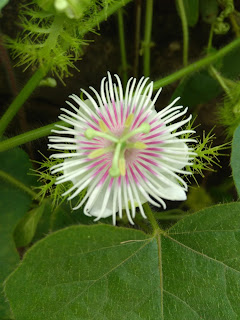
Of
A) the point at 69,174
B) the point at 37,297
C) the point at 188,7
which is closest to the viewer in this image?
the point at 69,174

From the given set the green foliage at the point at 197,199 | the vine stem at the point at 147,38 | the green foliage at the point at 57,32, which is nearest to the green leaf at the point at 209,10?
the vine stem at the point at 147,38

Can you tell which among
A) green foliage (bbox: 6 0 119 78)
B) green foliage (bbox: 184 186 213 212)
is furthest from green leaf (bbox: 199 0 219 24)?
green foliage (bbox: 184 186 213 212)

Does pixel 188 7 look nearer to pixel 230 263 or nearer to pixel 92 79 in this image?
pixel 92 79

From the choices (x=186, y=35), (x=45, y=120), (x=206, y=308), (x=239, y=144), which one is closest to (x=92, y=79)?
(x=45, y=120)

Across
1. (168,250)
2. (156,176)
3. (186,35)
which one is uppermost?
(186,35)

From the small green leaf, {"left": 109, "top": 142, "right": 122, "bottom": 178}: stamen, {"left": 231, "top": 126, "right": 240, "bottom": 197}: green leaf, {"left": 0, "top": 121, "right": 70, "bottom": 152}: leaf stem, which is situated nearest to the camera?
{"left": 109, "top": 142, "right": 122, "bottom": 178}: stamen

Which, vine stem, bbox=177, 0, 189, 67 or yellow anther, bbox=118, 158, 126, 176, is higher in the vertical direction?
vine stem, bbox=177, 0, 189, 67

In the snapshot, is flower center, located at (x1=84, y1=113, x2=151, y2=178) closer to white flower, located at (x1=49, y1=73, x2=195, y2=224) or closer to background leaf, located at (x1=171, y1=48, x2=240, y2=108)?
white flower, located at (x1=49, y1=73, x2=195, y2=224)
